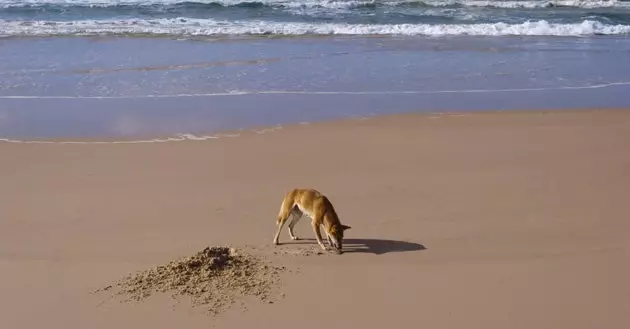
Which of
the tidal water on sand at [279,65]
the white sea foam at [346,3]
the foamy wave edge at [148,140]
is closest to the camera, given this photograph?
the foamy wave edge at [148,140]

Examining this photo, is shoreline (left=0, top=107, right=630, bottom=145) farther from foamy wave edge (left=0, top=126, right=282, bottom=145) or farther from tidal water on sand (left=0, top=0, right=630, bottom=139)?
tidal water on sand (left=0, top=0, right=630, bottom=139)

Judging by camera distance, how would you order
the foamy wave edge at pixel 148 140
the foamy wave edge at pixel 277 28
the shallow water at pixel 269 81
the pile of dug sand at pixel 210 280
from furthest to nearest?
1. the foamy wave edge at pixel 277 28
2. the shallow water at pixel 269 81
3. the foamy wave edge at pixel 148 140
4. the pile of dug sand at pixel 210 280

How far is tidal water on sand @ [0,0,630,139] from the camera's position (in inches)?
390

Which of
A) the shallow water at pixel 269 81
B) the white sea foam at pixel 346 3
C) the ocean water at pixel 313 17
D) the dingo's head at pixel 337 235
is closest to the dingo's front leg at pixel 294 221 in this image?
the dingo's head at pixel 337 235

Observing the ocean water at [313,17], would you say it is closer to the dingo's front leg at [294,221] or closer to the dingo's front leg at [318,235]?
the dingo's front leg at [294,221]

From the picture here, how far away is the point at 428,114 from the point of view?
969 cm

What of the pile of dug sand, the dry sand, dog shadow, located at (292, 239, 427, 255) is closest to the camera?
the dry sand

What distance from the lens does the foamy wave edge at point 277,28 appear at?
17562 mm

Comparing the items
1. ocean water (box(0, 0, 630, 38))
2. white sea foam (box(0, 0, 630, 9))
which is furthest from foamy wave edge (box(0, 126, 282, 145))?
white sea foam (box(0, 0, 630, 9))

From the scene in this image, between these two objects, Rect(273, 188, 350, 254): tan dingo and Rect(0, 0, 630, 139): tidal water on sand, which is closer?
Rect(273, 188, 350, 254): tan dingo

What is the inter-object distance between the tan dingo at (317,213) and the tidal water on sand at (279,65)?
3573 mm

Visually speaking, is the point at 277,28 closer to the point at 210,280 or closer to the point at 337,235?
the point at 337,235

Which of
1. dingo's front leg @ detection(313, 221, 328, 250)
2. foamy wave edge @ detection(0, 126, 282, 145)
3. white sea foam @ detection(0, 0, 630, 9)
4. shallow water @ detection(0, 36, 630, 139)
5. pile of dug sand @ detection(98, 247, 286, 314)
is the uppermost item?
dingo's front leg @ detection(313, 221, 328, 250)

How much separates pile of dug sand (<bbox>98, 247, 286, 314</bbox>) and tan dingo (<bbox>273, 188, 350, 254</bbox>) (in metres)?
0.42
